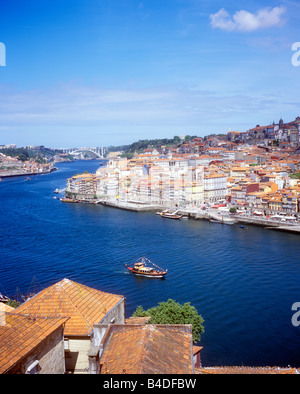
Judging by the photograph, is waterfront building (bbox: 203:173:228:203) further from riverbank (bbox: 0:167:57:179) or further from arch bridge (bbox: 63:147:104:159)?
arch bridge (bbox: 63:147:104:159)

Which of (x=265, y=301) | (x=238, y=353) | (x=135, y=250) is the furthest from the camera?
(x=135, y=250)

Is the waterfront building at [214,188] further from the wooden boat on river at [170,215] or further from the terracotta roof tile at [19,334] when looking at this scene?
the terracotta roof tile at [19,334]

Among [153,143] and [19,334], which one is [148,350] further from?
[153,143]

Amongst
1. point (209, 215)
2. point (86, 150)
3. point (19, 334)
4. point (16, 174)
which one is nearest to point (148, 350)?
point (19, 334)

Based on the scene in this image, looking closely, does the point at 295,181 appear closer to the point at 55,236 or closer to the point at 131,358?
the point at 55,236
